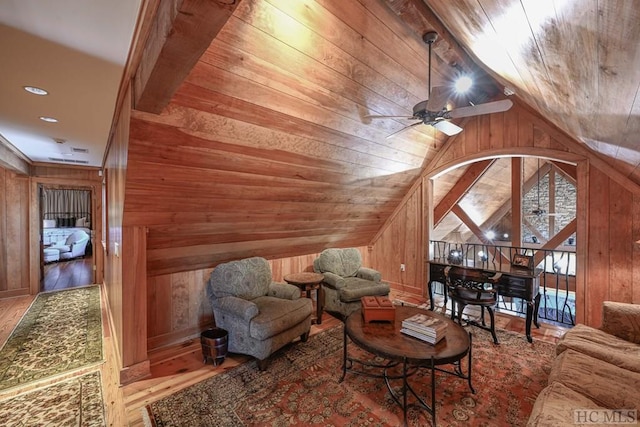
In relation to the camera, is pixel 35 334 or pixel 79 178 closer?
pixel 35 334

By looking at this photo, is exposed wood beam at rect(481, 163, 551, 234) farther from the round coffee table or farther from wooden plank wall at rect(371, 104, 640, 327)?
the round coffee table

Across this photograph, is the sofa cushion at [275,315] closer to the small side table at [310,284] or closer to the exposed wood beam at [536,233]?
the small side table at [310,284]

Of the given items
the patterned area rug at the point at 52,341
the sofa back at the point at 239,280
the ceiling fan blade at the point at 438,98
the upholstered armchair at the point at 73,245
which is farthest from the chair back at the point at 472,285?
the upholstered armchair at the point at 73,245

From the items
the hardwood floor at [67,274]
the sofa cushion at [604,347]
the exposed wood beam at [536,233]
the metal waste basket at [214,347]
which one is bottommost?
the hardwood floor at [67,274]

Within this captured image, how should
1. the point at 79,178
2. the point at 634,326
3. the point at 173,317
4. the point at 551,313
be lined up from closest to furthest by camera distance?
the point at 634,326
the point at 173,317
the point at 551,313
the point at 79,178

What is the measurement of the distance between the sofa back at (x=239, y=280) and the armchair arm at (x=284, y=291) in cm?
9

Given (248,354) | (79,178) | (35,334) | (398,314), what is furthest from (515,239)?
(79,178)

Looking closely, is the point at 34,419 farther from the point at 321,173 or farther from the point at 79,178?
the point at 79,178

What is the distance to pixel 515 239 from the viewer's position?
5617 mm

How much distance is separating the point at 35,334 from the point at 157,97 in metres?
3.77

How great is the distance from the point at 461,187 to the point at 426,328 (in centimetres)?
445

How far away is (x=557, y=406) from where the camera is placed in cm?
144

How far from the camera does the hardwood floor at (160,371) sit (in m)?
2.08

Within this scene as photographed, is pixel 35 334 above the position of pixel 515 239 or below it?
below
